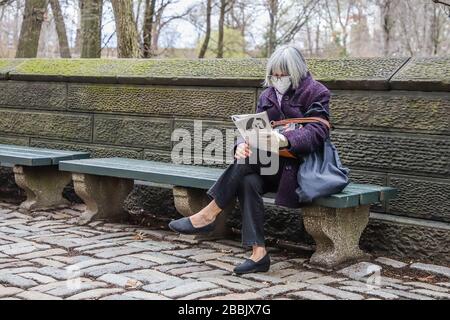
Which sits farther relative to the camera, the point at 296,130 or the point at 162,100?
the point at 162,100

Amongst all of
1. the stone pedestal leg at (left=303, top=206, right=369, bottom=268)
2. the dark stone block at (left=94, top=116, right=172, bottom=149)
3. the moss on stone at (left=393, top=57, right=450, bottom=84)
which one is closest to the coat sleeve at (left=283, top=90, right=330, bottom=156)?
the stone pedestal leg at (left=303, top=206, right=369, bottom=268)

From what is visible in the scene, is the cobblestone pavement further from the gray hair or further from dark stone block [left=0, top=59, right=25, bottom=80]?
dark stone block [left=0, top=59, right=25, bottom=80]


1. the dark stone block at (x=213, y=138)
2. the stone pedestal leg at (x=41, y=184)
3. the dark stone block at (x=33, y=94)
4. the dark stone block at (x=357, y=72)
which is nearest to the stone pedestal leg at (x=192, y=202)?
the dark stone block at (x=213, y=138)

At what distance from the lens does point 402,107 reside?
4980mm

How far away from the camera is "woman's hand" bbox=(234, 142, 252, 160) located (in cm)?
455

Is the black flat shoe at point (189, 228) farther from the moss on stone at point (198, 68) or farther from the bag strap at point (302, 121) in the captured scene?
the moss on stone at point (198, 68)

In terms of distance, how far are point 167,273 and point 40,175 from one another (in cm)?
280

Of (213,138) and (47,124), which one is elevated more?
(47,124)

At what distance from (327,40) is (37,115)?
24.7 metres

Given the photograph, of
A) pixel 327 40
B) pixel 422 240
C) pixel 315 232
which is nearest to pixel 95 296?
pixel 315 232

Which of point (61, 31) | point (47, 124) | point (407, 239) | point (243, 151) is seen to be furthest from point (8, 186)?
point (61, 31)

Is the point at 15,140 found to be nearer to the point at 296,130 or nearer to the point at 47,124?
the point at 47,124

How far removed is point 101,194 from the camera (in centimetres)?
624
